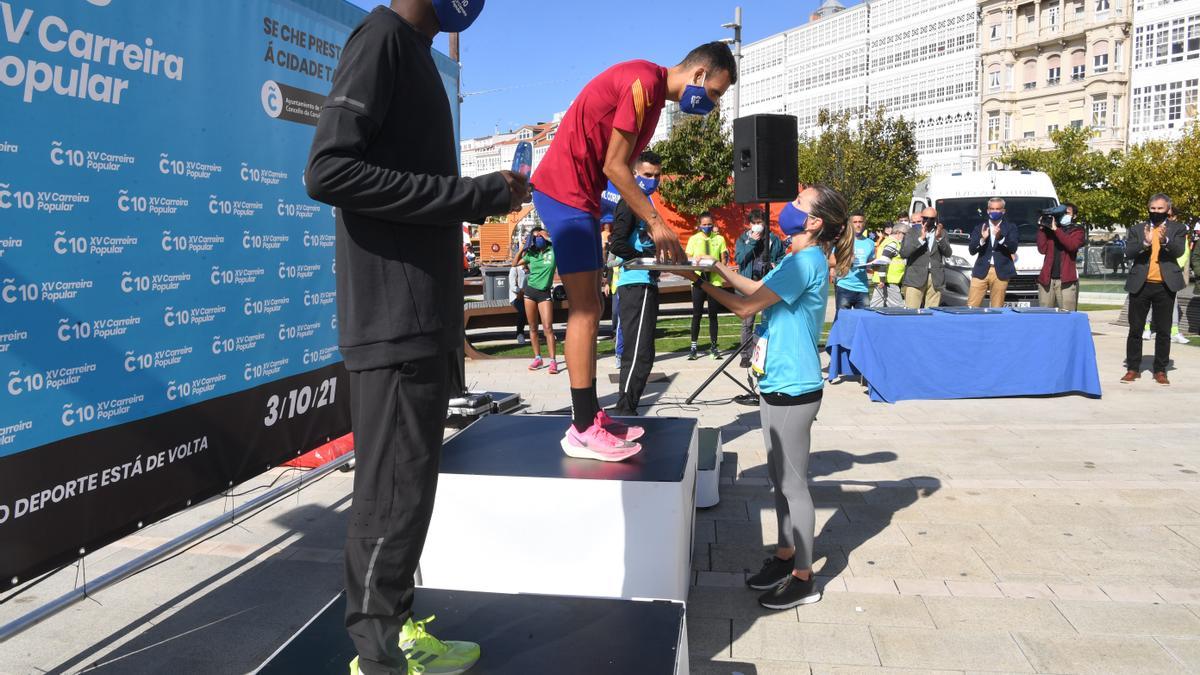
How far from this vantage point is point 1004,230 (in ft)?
36.7

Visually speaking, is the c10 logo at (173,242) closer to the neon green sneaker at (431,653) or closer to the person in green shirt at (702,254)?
the neon green sneaker at (431,653)

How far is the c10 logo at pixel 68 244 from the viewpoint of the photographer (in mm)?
3057

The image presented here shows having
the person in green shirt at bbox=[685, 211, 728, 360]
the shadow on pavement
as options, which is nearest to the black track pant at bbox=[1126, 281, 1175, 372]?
the person in green shirt at bbox=[685, 211, 728, 360]

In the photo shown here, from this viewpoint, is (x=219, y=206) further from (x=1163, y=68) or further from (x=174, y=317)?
(x=1163, y=68)

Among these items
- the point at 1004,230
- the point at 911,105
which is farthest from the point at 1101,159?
the point at 1004,230

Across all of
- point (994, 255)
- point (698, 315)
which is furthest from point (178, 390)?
point (994, 255)

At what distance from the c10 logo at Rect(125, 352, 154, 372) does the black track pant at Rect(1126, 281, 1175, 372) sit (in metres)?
9.53

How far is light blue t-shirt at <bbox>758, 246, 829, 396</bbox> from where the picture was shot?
374 centimetres

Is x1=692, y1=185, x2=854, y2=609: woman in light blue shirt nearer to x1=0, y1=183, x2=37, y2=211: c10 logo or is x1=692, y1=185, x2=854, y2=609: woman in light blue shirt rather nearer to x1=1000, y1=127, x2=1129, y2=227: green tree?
x1=0, y1=183, x2=37, y2=211: c10 logo

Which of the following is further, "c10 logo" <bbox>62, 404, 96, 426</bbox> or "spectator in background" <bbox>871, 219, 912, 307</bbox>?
"spectator in background" <bbox>871, 219, 912, 307</bbox>

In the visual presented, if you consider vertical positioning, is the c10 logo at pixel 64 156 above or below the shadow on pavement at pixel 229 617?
above

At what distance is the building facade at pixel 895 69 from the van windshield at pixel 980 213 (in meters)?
50.8

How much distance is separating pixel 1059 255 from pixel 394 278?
485 inches

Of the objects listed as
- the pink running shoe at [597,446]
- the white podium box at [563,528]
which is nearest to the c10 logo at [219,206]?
the white podium box at [563,528]
